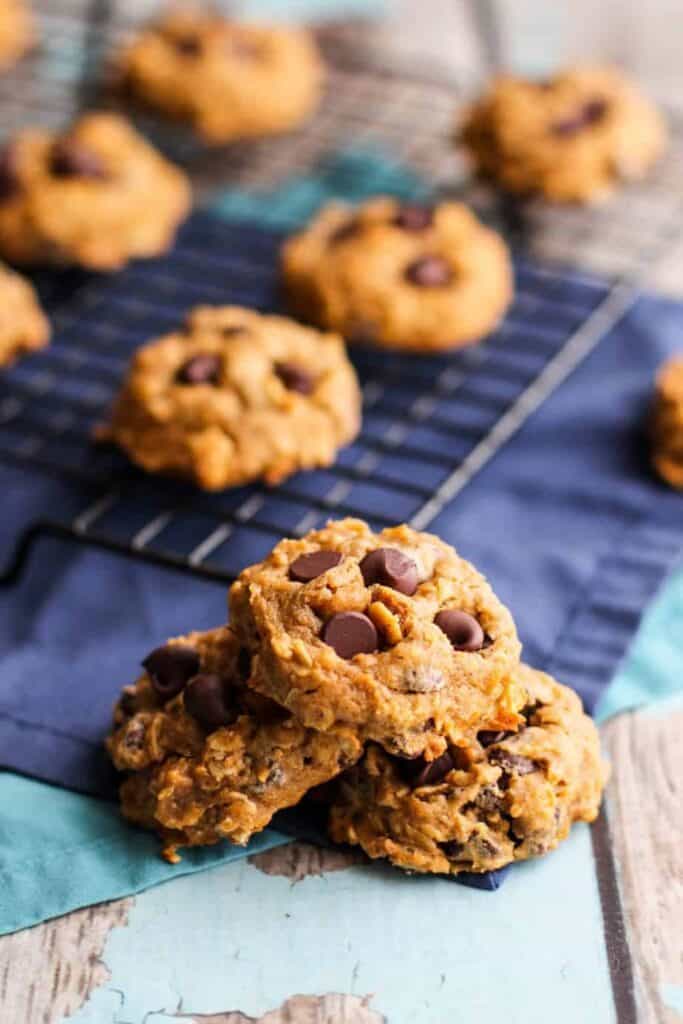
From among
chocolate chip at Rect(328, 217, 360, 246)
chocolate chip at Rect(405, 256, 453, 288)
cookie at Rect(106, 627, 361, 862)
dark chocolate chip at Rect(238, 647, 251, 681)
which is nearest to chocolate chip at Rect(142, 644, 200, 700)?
cookie at Rect(106, 627, 361, 862)

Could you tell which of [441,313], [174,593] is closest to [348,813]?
[174,593]

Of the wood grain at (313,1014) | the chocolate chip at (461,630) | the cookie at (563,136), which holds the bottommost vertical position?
the wood grain at (313,1014)

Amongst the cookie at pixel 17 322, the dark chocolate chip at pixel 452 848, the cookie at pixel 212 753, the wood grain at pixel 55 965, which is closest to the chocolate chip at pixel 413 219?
the cookie at pixel 17 322

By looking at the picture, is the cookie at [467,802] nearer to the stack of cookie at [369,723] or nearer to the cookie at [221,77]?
the stack of cookie at [369,723]

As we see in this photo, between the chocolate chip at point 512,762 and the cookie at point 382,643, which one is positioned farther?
the chocolate chip at point 512,762

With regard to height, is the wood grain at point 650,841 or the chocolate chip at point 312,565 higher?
the chocolate chip at point 312,565

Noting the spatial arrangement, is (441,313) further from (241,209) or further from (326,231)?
(241,209)
